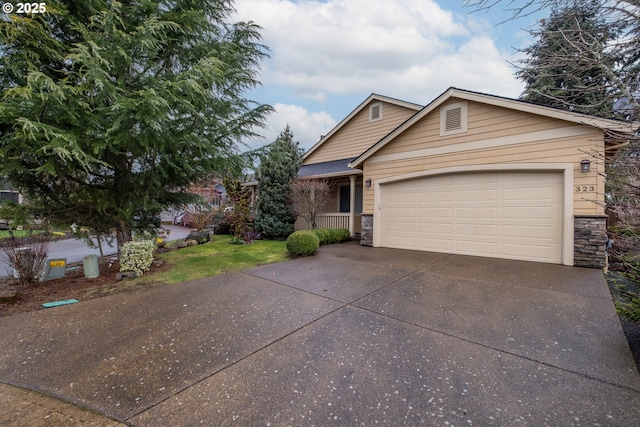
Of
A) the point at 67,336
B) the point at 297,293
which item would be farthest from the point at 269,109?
the point at 67,336

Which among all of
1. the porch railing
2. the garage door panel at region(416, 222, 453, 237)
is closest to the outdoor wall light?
the garage door panel at region(416, 222, 453, 237)

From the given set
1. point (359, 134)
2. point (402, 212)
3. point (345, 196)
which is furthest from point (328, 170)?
point (402, 212)

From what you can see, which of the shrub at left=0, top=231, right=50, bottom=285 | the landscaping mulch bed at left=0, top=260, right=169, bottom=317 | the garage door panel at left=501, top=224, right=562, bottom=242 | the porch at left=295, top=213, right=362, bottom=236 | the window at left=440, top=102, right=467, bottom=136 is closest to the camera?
the landscaping mulch bed at left=0, top=260, right=169, bottom=317

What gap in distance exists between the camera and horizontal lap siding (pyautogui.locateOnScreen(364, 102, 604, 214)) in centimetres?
585

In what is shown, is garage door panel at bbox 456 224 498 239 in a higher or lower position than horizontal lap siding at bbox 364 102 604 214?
lower

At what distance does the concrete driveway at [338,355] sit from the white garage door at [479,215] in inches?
77.6

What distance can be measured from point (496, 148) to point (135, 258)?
903 centimetres

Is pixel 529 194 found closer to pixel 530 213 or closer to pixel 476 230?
pixel 530 213

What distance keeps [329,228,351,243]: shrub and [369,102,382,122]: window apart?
226 inches

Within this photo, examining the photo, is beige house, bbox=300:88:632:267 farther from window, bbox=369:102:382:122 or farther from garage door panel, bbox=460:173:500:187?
window, bbox=369:102:382:122

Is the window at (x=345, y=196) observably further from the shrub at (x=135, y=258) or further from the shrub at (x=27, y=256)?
the shrub at (x=27, y=256)

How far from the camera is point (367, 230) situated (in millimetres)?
9320

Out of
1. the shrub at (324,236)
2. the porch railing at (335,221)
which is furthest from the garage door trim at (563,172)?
the porch railing at (335,221)

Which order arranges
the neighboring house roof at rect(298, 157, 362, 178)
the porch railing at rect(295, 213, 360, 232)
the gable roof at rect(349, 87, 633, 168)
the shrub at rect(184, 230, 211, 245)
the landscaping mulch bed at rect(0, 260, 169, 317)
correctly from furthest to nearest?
the porch railing at rect(295, 213, 360, 232) → the neighboring house roof at rect(298, 157, 362, 178) → the shrub at rect(184, 230, 211, 245) → the gable roof at rect(349, 87, 633, 168) → the landscaping mulch bed at rect(0, 260, 169, 317)
